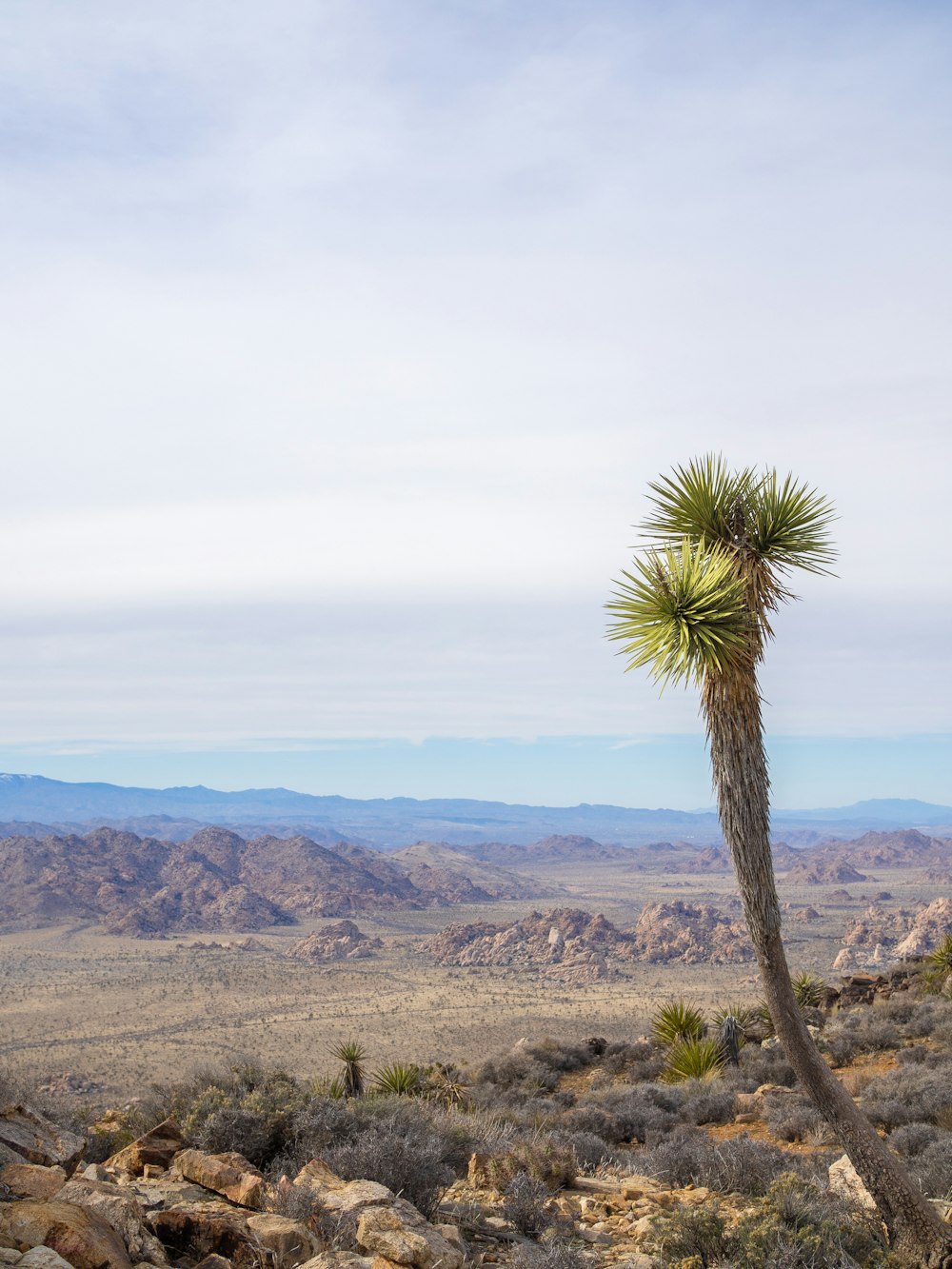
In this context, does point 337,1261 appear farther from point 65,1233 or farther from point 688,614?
point 688,614

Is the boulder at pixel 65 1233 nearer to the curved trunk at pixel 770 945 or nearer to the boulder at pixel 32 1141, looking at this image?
the boulder at pixel 32 1141

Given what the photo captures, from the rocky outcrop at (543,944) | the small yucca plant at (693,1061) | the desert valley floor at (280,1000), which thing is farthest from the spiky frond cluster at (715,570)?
the rocky outcrop at (543,944)

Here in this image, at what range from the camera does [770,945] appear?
8516mm

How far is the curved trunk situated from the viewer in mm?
7887

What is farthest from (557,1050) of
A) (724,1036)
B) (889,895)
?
(889,895)

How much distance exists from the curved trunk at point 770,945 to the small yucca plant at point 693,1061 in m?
10.4

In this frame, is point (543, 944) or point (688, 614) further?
point (543, 944)

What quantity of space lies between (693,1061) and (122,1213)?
48.0 feet

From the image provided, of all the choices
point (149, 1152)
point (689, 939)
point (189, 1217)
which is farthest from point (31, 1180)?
point (689, 939)

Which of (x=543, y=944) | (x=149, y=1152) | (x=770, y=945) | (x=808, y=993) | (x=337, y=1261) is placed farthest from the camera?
(x=543, y=944)

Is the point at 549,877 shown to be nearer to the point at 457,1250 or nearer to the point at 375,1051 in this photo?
the point at 375,1051

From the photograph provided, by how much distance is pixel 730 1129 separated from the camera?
46.5 feet

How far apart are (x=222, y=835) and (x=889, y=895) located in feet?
240

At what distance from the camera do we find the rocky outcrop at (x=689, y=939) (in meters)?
61.8
